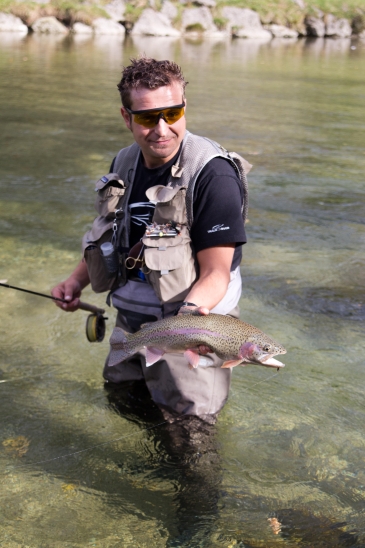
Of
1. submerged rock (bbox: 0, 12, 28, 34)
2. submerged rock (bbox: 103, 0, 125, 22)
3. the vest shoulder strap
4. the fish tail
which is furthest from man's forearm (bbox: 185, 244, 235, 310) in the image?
submerged rock (bbox: 103, 0, 125, 22)

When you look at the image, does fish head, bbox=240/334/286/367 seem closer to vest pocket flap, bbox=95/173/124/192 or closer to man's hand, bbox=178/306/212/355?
man's hand, bbox=178/306/212/355

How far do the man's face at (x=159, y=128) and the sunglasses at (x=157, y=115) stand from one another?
16 millimetres

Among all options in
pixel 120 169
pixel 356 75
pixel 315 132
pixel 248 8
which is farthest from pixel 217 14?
pixel 120 169

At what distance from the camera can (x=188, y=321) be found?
3.15 meters

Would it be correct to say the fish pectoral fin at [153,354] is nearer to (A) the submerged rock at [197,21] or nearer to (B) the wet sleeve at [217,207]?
(B) the wet sleeve at [217,207]

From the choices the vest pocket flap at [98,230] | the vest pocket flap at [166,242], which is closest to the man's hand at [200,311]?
the vest pocket flap at [166,242]

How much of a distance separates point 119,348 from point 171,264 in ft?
1.69

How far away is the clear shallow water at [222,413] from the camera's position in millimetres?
3484

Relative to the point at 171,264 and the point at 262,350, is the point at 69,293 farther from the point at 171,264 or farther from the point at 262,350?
the point at 262,350

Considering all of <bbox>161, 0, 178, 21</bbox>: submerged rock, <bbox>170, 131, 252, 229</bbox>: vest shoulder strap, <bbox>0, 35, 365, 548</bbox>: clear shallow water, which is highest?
<bbox>170, 131, 252, 229</bbox>: vest shoulder strap

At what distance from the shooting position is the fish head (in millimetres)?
2988

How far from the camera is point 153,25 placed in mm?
45719

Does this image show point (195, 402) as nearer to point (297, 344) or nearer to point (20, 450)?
point (20, 450)

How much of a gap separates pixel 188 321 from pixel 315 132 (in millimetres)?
11468
